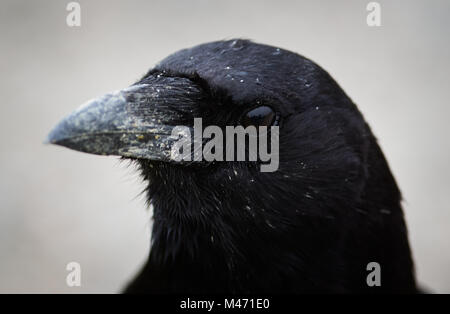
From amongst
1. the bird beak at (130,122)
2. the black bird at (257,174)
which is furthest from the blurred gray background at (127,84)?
the bird beak at (130,122)

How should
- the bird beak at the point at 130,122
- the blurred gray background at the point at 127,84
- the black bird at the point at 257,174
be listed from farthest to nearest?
the blurred gray background at the point at 127,84 < the black bird at the point at 257,174 < the bird beak at the point at 130,122

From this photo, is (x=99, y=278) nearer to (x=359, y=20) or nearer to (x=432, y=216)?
(x=432, y=216)

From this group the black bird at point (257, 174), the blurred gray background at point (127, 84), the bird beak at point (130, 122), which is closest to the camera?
the bird beak at point (130, 122)

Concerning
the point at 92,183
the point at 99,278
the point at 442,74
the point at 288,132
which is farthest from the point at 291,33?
the point at 288,132

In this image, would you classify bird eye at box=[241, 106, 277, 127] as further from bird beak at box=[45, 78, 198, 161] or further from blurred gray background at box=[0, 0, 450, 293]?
blurred gray background at box=[0, 0, 450, 293]

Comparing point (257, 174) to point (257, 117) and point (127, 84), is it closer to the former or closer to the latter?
point (257, 117)
